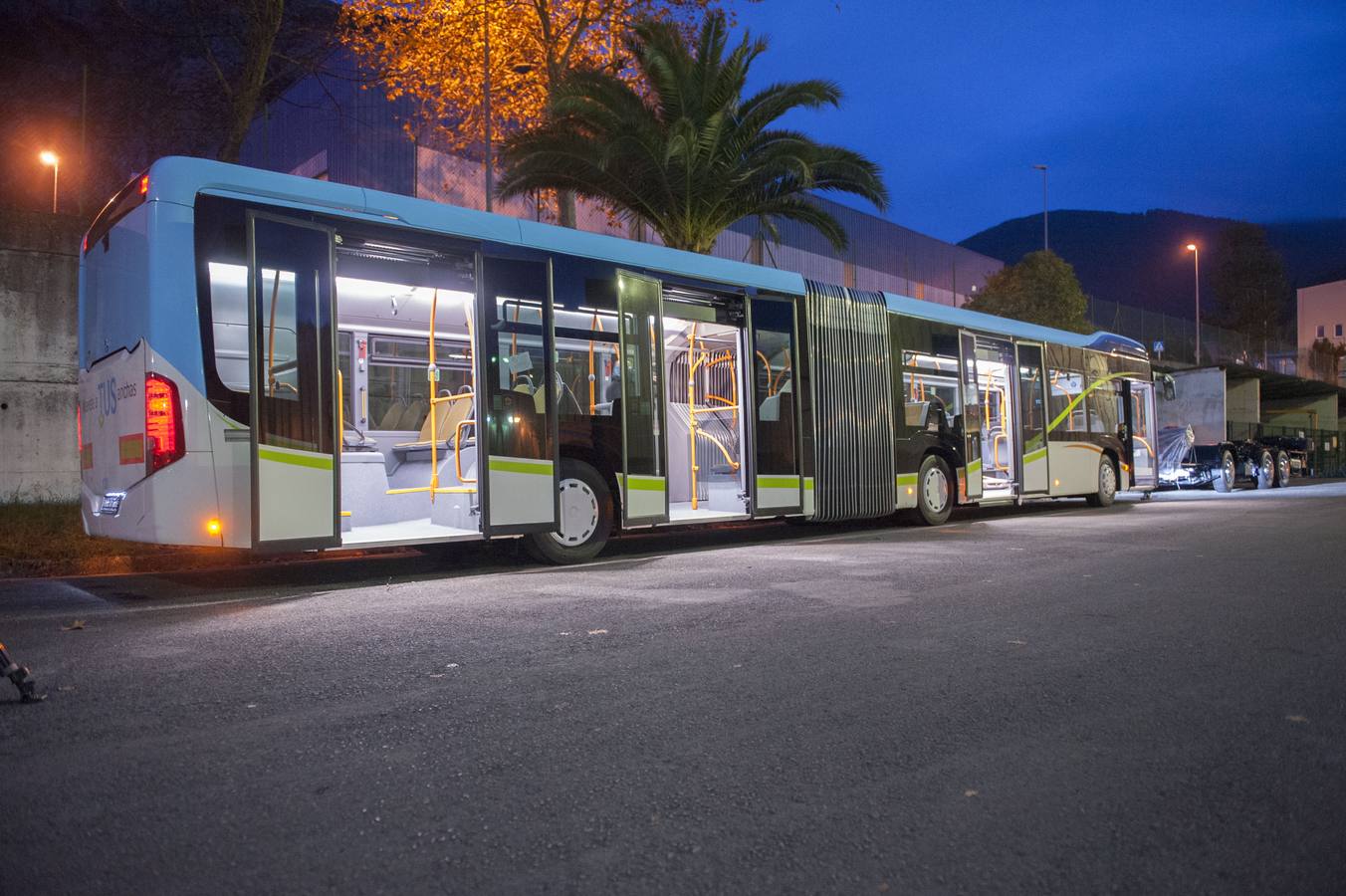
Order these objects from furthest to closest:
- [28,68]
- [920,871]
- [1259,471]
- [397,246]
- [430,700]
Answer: [1259,471] < [28,68] < [397,246] < [430,700] < [920,871]

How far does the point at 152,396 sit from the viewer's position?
23.8 feet

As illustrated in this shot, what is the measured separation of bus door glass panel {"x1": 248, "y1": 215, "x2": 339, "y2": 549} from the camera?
7.43 metres

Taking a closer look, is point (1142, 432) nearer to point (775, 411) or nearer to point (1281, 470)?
point (1281, 470)

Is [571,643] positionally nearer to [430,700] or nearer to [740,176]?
[430,700]

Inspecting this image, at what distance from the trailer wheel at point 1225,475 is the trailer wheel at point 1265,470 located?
84.5 inches

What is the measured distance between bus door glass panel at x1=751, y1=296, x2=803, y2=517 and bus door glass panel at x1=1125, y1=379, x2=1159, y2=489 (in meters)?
10.8

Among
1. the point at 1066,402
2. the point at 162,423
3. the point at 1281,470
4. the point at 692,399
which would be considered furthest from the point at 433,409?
the point at 1281,470

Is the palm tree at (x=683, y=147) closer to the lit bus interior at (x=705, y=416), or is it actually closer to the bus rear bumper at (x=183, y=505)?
the lit bus interior at (x=705, y=416)

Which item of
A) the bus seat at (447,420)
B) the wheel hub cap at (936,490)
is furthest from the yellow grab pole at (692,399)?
the wheel hub cap at (936,490)

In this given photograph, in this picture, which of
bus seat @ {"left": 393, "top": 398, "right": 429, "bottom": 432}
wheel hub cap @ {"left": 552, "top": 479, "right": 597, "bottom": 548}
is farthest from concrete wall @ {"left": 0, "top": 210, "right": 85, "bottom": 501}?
wheel hub cap @ {"left": 552, "top": 479, "right": 597, "bottom": 548}

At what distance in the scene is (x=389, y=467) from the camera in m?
10.6

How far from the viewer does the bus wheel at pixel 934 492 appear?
14180 millimetres

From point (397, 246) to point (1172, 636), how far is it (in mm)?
6681

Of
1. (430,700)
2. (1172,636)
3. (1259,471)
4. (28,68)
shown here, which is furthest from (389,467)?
(1259,471)
